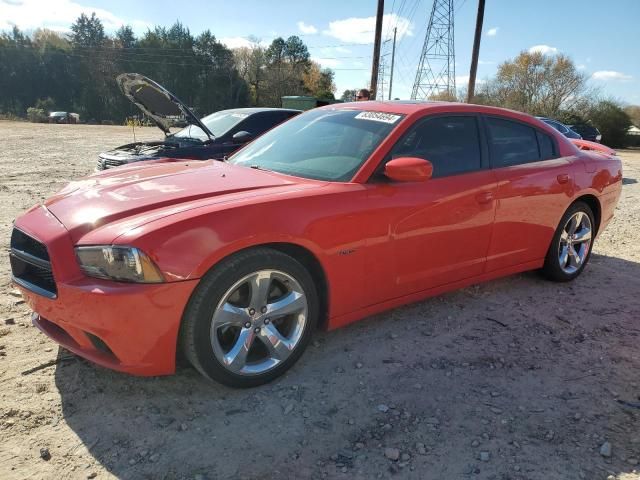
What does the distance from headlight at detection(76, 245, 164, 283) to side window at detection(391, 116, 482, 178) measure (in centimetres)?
171

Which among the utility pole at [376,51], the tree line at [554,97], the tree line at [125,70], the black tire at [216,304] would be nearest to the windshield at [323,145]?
the black tire at [216,304]

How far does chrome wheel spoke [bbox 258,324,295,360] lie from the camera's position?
272 centimetres

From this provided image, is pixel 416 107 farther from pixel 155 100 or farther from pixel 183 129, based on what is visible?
pixel 183 129

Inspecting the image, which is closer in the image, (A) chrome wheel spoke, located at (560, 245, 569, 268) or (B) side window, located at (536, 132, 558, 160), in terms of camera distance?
(B) side window, located at (536, 132, 558, 160)

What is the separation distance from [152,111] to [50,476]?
20.2 ft

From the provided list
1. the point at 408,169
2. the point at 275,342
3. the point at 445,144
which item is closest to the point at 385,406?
the point at 275,342

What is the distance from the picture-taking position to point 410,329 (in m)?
3.48

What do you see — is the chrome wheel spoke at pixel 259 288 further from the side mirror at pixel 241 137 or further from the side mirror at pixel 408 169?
the side mirror at pixel 241 137

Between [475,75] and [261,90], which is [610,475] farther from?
[261,90]

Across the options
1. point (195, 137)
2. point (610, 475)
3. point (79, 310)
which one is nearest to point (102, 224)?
point (79, 310)

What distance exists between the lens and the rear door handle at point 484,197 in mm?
3504

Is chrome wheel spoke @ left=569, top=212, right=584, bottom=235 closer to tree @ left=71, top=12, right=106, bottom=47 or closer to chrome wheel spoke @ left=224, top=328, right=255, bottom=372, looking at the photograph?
chrome wheel spoke @ left=224, top=328, right=255, bottom=372

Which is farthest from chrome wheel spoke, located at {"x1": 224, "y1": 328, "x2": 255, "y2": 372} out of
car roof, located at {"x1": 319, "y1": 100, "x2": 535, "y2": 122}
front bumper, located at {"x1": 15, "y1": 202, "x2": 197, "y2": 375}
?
car roof, located at {"x1": 319, "y1": 100, "x2": 535, "y2": 122}

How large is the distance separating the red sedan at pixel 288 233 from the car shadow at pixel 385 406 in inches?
9.8
